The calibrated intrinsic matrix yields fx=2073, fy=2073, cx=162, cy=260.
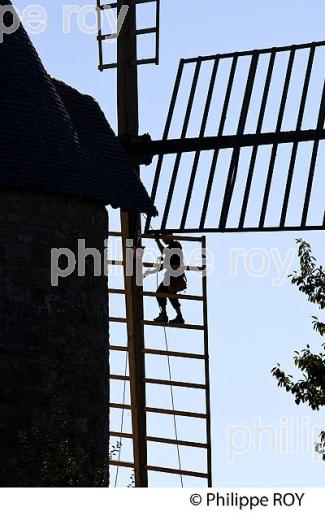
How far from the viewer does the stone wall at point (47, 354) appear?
70.2 ft

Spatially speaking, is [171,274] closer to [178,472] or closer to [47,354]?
[178,472]

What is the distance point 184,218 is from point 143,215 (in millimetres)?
586

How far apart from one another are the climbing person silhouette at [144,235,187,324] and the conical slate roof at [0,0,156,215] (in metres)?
1.44

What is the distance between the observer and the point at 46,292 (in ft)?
72.0

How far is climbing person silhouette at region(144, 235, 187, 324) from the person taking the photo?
25.3 m

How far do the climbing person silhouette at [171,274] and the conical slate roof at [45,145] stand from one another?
1.44 meters

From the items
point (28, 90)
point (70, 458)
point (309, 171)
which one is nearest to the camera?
point (70, 458)

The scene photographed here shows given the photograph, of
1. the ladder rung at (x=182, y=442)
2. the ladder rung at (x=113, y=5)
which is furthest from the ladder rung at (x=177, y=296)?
the ladder rung at (x=113, y=5)

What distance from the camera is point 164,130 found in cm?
2561

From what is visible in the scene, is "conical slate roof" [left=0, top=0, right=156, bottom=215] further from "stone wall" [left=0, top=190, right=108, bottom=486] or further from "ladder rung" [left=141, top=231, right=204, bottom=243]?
"ladder rung" [left=141, top=231, right=204, bottom=243]

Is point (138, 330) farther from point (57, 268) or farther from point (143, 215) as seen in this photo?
point (57, 268)

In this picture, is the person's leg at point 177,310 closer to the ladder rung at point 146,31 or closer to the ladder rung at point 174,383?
the ladder rung at point 174,383

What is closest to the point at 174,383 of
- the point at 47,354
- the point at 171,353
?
the point at 171,353
